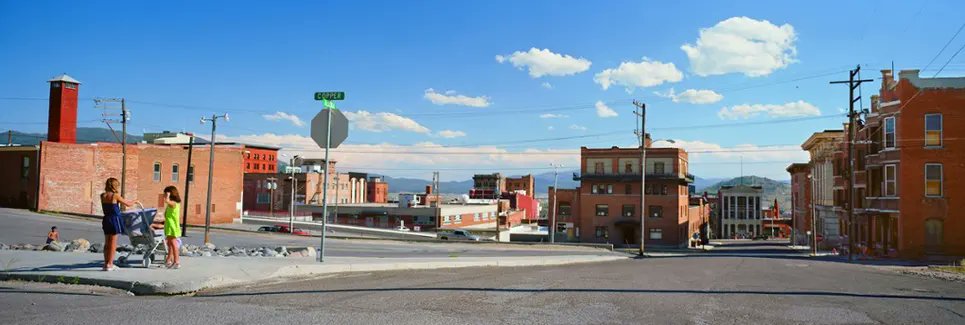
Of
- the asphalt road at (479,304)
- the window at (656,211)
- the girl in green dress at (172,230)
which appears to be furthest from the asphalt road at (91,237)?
the window at (656,211)

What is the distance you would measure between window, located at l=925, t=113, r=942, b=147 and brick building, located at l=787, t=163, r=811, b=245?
3962cm

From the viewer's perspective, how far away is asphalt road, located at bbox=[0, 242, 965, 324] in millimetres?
7273

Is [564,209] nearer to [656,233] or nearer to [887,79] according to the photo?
[656,233]

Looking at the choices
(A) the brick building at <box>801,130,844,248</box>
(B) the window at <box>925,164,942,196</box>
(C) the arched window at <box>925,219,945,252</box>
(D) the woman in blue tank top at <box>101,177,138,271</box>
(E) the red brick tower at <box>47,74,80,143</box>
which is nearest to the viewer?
(D) the woman in blue tank top at <box>101,177,138,271</box>

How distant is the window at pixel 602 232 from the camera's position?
8050 cm

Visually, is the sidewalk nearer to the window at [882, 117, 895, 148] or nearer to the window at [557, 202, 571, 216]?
the window at [882, 117, 895, 148]

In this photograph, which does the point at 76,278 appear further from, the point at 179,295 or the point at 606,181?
the point at 606,181

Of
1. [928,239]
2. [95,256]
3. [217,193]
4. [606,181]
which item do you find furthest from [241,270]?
[606,181]

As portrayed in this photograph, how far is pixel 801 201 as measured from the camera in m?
88.2

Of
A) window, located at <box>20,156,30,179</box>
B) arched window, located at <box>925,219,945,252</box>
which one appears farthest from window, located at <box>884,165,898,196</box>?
window, located at <box>20,156,30,179</box>

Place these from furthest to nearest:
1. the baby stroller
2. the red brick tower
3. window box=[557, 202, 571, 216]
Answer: window box=[557, 202, 571, 216] → the red brick tower → the baby stroller

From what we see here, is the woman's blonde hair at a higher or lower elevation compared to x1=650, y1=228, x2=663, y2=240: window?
higher

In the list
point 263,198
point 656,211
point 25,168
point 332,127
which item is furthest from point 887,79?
point 263,198

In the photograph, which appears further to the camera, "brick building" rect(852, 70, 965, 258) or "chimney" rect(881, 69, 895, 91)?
"chimney" rect(881, 69, 895, 91)
